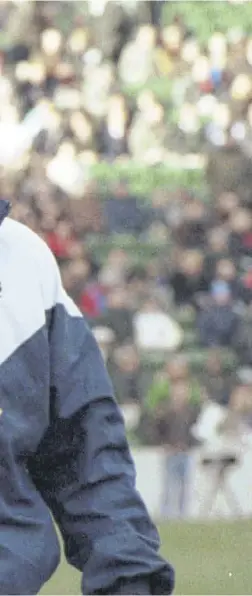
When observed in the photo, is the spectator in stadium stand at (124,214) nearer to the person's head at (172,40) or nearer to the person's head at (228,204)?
the person's head at (228,204)

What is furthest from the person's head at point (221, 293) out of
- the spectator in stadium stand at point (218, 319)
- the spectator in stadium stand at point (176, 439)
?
the spectator in stadium stand at point (176, 439)

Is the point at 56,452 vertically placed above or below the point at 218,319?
above

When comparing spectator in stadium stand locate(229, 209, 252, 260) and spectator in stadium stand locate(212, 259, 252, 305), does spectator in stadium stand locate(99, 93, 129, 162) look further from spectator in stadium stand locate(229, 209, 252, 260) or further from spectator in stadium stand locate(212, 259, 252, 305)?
spectator in stadium stand locate(212, 259, 252, 305)

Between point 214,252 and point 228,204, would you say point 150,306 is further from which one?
point 228,204

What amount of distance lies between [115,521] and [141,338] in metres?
10.6

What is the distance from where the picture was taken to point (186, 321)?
13.0 m

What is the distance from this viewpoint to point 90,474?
1982mm

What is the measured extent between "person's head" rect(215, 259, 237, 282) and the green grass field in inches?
107

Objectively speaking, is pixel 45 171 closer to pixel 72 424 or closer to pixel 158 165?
pixel 158 165

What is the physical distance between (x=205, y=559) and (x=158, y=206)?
4.86 meters

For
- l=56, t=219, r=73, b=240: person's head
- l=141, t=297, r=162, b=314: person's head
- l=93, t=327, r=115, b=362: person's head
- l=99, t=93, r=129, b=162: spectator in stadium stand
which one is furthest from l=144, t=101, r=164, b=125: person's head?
l=93, t=327, r=115, b=362: person's head

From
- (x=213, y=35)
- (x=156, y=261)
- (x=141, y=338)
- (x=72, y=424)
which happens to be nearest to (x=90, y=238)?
(x=156, y=261)

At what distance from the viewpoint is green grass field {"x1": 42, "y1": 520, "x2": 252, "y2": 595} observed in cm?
856

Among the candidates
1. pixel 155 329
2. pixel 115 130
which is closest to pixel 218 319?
pixel 155 329
